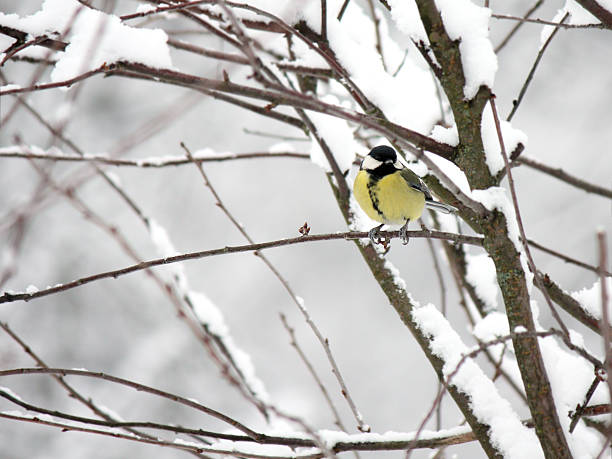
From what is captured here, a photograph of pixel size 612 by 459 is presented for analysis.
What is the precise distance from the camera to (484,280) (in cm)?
238

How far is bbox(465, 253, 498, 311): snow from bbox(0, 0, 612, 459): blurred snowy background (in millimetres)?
5561

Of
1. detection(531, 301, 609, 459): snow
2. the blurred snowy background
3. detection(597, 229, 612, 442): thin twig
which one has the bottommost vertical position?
detection(597, 229, 612, 442): thin twig

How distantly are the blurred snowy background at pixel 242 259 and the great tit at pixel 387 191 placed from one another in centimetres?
495

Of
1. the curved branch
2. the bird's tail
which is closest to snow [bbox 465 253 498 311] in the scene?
the bird's tail

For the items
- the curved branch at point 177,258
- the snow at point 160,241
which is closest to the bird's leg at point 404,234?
the curved branch at point 177,258

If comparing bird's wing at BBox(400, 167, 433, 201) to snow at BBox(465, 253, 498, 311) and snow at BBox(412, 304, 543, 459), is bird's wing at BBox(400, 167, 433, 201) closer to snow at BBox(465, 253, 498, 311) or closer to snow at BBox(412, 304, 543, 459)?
snow at BBox(465, 253, 498, 311)

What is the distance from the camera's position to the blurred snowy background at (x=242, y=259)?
8.21 m

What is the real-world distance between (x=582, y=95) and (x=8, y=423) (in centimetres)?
950

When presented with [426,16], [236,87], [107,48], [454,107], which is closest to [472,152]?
[454,107]

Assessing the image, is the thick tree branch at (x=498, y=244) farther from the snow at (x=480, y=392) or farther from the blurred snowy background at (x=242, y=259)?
the blurred snowy background at (x=242, y=259)

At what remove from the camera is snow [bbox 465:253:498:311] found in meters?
2.35

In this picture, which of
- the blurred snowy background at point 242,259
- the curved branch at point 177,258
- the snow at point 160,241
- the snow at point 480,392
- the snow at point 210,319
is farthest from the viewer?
the blurred snowy background at point 242,259

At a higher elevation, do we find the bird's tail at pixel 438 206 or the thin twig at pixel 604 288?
the bird's tail at pixel 438 206

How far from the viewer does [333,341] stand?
9.67 m
